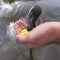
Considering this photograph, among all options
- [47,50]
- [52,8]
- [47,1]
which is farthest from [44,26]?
[47,1]

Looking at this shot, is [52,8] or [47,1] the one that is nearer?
[52,8]

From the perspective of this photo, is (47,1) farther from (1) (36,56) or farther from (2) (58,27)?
(2) (58,27)

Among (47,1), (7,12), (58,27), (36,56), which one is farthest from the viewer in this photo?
(47,1)

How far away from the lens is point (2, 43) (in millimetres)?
996

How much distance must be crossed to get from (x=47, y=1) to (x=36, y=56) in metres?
0.45

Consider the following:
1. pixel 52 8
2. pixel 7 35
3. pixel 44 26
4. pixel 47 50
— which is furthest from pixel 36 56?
pixel 44 26

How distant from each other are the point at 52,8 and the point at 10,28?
324 mm

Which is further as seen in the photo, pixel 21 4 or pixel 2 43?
pixel 21 4

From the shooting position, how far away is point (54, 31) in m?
0.56

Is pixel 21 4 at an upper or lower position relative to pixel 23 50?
upper

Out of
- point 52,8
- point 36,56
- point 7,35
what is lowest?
point 36,56

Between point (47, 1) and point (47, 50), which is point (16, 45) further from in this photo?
point (47, 1)

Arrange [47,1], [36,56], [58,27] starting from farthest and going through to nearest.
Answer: [47,1], [36,56], [58,27]

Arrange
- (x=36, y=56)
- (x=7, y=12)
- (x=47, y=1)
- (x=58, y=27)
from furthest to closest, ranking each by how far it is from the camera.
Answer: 1. (x=47, y=1)
2. (x=7, y=12)
3. (x=36, y=56)
4. (x=58, y=27)
